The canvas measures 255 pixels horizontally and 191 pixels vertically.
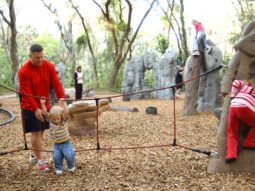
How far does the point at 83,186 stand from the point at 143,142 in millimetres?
2851

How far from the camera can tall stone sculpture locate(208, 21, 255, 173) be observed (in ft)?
14.4

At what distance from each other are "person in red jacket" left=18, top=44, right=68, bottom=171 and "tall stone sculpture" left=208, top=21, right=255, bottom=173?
1.76 m

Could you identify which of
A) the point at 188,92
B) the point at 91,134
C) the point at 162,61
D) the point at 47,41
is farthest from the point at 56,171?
the point at 47,41

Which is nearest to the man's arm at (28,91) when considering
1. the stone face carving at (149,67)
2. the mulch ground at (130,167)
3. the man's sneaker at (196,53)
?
the mulch ground at (130,167)

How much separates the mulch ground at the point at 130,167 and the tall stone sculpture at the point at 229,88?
0.12 meters

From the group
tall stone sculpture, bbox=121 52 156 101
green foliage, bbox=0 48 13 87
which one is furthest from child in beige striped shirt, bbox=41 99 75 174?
green foliage, bbox=0 48 13 87

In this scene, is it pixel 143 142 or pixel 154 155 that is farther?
pixel 143 142

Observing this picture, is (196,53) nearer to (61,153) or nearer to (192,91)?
(192,91)

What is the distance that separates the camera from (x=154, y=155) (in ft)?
18.3

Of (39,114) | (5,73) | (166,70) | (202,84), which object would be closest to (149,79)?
(166,70)

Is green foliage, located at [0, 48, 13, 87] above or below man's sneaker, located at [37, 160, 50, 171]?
above

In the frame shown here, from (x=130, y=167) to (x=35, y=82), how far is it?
1.50m

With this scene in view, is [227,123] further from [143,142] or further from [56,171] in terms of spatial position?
[143,142]

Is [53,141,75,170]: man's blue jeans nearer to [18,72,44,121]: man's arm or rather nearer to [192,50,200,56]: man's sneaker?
[18,72,44,121]: man's arm
